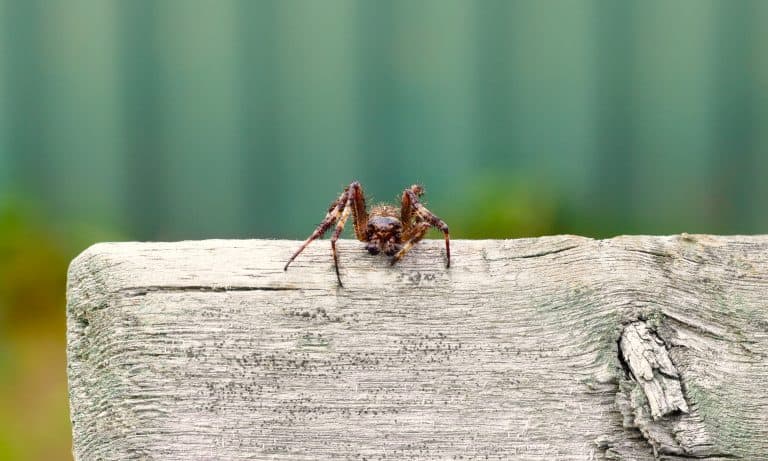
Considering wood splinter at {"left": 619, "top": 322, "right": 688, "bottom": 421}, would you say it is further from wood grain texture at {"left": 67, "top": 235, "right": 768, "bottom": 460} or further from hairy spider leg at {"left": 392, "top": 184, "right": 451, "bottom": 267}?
hairy spider leg at {"left": 392, "top": 184, "right": 451, "bottom": 267}

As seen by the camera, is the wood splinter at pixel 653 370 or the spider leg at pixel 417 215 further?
the spider leg at pixel 417 215

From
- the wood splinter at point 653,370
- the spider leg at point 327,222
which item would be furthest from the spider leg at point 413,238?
the wood splinter at point 653,370

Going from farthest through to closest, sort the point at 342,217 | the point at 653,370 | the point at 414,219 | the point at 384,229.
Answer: the point at 414,219, the point at 342,217, the point at 384,229, the point at 653,370

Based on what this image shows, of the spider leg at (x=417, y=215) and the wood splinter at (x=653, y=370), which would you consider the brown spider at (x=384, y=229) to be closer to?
the spider leg at (x=417, y=215)

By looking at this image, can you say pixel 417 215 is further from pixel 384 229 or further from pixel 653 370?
pixel 653 370

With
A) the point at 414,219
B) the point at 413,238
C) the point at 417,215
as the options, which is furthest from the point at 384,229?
the point at 414,219

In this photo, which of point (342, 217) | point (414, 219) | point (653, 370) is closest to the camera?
point (653, 370)

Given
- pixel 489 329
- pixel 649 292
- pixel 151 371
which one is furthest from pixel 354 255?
pixel 649 292
